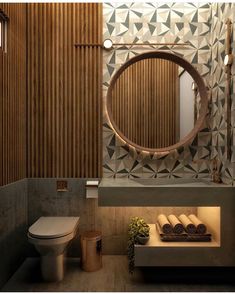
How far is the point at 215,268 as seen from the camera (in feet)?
7.74

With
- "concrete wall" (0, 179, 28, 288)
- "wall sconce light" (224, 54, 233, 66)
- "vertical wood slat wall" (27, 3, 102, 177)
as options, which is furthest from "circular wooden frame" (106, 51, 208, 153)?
"concrete wall" (0, 179, 28, 288)

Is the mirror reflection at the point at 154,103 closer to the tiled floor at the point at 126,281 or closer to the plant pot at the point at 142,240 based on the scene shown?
the plant pot at the point at 142,240

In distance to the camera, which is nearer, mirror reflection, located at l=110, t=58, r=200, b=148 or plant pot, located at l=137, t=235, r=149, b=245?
plant pot, located at l=137, t=235, r=149, b=245

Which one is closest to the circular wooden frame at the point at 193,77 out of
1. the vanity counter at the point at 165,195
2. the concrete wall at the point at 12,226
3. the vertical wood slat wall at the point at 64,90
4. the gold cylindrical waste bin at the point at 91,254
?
the vertical wood slat wall at the point at 64,90

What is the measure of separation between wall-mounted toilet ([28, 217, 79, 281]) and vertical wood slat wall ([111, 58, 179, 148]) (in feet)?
3.64

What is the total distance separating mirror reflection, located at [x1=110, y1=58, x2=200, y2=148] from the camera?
2.69 meters

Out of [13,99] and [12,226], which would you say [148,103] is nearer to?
[13,99]

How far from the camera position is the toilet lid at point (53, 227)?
2.12 metres

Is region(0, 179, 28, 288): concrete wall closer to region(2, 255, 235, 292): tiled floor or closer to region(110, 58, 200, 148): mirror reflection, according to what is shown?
region(2, 255, 235, 292): tiled floor

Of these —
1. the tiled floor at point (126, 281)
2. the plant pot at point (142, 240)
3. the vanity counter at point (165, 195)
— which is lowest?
the tiled floor at point (126, 281)

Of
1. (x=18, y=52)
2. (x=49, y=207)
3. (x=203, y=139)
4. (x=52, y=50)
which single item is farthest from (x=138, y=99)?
(x=49, y=207)

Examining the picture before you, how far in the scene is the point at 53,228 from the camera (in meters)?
2.25

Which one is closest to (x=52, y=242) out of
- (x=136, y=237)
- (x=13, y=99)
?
(x=136, y=237)

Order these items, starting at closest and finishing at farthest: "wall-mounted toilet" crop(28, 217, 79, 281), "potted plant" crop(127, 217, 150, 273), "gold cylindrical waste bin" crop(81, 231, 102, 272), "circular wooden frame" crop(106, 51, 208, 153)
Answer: "wall-mounted toilet" crop(28, 217, 79, 281), "potted plant" crop(127, 217, 150, 273), "gold cylindrical waste bin" crop(81, 231, 102, 272), "circular wooden frame" crop(106, 51, 208, 153)
